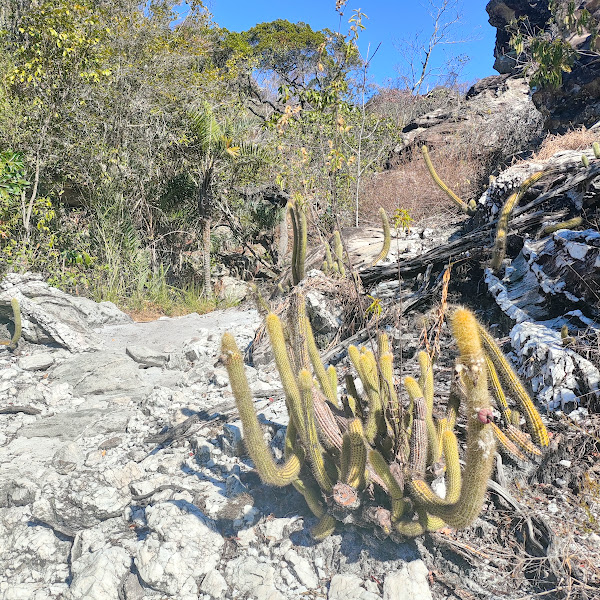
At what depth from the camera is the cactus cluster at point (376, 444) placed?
1.99 m

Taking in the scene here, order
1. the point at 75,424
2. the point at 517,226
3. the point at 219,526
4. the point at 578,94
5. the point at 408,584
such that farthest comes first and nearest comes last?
the point at 578,94, the point at 517,226, the point at 75,424, the point at 219,526, the point at 408,584

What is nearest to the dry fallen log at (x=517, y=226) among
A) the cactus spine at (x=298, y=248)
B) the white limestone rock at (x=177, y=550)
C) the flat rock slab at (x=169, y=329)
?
the cactus spine at (x=298, y=248)

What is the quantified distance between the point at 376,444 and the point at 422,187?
726 cm

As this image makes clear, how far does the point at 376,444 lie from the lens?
2336 mm

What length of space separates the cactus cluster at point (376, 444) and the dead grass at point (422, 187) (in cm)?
568

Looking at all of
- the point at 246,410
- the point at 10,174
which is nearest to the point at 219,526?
the point at 246,410

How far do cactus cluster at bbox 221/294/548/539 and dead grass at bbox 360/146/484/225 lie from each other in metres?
5.68

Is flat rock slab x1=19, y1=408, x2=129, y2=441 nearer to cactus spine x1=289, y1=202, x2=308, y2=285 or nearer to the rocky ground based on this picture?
the rocky ground

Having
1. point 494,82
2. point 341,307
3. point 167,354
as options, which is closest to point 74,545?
point 167,354

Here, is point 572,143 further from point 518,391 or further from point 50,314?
point 50,314

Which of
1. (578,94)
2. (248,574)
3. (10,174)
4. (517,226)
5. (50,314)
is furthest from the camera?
(578,94)

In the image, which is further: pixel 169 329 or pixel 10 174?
pixel 10 174

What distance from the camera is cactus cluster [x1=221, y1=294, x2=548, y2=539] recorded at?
199 centimetres

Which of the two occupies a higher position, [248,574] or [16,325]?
[16,325]
